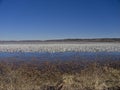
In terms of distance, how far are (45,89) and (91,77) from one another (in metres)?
2.43

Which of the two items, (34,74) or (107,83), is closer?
(107,83)

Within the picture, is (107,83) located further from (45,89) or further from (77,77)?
(45,89)

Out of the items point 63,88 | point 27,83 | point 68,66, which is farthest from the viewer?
point 68,66

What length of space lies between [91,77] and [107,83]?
974 mm

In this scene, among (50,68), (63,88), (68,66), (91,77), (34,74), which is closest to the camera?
(63,88)

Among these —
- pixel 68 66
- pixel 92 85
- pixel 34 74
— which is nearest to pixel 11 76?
pixel 34 74

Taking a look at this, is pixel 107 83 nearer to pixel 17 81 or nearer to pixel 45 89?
pixel 45 89

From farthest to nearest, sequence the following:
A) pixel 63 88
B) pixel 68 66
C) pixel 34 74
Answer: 1. pixel 68 66
2. pixel 34 74
3. pixel 63 88

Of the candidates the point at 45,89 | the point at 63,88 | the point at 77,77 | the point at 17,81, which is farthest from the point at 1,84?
the point at 77,77

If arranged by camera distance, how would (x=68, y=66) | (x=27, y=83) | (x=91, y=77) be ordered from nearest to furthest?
(x=27, y=83) < (x=91, y=77) < (x=68, y=66)

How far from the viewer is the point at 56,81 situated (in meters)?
13.3

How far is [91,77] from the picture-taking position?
43.5ft

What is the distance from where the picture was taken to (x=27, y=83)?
12438 millimetres

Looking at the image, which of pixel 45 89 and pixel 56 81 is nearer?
pixel 45 89
